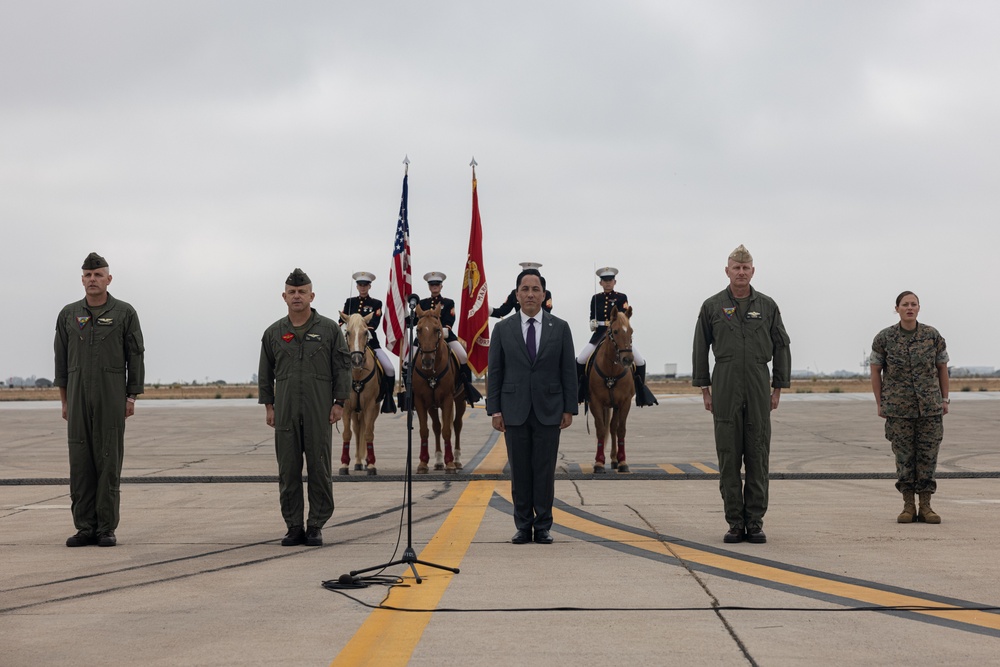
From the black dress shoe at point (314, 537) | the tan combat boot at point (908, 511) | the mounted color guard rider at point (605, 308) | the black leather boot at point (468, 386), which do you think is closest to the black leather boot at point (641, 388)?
the mounted color guard rider at point (605, 308)

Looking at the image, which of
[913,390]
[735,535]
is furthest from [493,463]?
[735,535]

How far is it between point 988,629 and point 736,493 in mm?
3279

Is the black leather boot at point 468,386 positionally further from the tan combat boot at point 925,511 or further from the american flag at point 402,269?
the tan combat boot at point 925,511

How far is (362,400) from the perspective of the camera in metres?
14.5

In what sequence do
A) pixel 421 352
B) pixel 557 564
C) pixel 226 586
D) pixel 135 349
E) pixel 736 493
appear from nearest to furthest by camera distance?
pixel 226 586 → pixel 557 564 → pixel 736 493 → pixel 135 349 → pixel 421 352

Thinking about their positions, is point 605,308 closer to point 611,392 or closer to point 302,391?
point 611,392

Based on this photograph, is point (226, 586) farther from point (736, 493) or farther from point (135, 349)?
point (736, 493)

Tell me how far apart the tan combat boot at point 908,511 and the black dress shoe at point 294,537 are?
17.0 ft

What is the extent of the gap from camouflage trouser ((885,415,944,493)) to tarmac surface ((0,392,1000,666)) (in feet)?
1.41

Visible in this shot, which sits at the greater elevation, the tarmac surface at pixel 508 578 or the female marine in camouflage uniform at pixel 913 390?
the female marine in camouflage uniform at pixel 913 390

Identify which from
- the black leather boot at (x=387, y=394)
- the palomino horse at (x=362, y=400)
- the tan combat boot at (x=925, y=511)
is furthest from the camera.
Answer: the black leather boot at (x=387, y=394)

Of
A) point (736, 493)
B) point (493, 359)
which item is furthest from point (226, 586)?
point (736, 493)

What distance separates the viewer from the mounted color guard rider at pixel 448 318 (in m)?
15.2

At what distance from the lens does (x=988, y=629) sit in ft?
15.5
